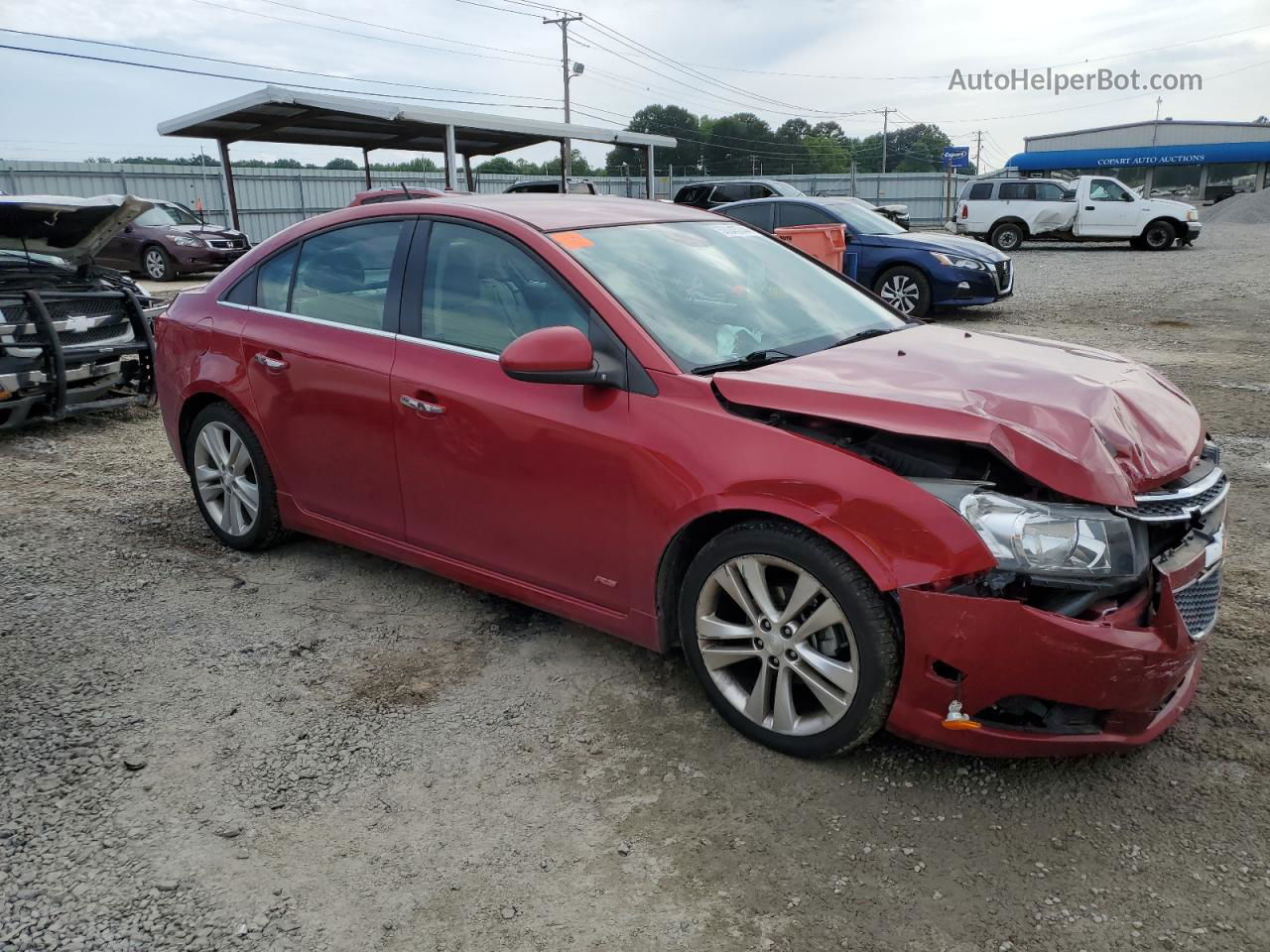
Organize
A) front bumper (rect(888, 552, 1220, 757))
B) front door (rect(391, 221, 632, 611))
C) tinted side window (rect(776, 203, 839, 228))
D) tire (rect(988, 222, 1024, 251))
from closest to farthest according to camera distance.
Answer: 1. front bumper (rect(888, 552, 1220, 757))
2. front door (rect(391, 221, 632, 611))
3. tinted side window (rect(776, 203, 839, 228))
4. tire (rect(988, 222, 1024, 251))

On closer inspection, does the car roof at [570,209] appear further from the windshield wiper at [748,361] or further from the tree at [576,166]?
the tree at [576,166]

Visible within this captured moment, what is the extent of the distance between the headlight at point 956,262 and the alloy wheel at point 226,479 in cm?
971

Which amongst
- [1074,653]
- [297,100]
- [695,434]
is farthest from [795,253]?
[297,100]

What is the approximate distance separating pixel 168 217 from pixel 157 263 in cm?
97

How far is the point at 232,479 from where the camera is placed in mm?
4578

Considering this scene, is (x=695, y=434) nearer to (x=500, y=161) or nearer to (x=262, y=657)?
(x=262, y=657)

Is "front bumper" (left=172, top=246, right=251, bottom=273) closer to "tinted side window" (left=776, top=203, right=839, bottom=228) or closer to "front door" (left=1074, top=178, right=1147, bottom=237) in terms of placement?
"tinted side window" (left=776, top=203, right=839, bottom=228)

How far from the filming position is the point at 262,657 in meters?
3.70

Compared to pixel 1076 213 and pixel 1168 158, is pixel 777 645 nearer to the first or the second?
pixel 1076 213

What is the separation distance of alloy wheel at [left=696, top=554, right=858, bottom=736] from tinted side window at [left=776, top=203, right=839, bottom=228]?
10831mm

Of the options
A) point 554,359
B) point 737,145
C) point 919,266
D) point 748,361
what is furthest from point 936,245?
point 737,145

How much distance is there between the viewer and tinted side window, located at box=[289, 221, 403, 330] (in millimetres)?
3914

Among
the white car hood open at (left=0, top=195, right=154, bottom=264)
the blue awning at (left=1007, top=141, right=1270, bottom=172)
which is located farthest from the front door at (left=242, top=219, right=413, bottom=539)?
the blue awning at (left=1007, top=141, right=1270, bottom=172)

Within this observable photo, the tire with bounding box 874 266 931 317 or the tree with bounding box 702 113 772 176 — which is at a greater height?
the tree with bounding box 702 113 772 176
